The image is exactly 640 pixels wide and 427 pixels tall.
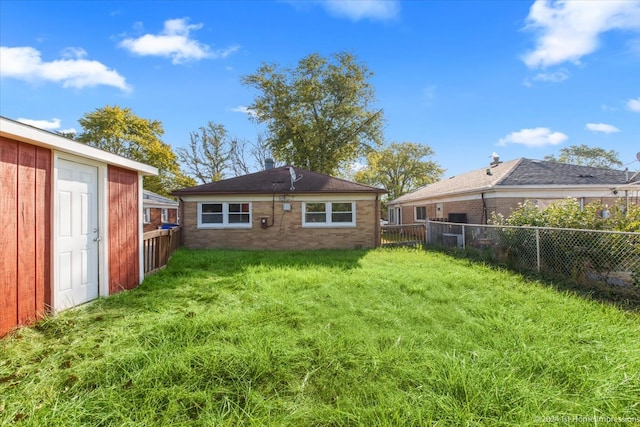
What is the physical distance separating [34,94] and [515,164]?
73.3 ft

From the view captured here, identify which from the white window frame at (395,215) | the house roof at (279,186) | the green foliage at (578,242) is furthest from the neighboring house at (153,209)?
the green foliage at (578,242)

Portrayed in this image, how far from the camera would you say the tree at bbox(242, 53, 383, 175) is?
2430 cm

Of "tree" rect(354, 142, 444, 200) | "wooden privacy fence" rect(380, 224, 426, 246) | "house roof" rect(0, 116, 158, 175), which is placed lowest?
"wooden privacy fence" rect(380, 224, 426, 246)

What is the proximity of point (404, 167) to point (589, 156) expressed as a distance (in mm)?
30024

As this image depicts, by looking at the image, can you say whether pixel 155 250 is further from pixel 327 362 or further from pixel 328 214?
pixel 328 214

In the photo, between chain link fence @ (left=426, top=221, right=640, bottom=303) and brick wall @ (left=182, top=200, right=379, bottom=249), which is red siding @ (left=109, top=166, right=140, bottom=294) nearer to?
brick wall @ (left=182, top=200, right=379, bottom=249)

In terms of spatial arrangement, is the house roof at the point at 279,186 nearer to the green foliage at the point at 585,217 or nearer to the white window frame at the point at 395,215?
the green foliage at the point at 585,217

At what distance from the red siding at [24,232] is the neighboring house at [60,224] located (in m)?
0.01

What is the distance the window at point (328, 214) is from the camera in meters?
12.3

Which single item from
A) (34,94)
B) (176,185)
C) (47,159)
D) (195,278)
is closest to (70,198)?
(47,159)

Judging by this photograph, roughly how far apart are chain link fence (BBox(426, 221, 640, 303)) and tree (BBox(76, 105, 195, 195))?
24816 millimetres

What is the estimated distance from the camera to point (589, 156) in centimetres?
4275

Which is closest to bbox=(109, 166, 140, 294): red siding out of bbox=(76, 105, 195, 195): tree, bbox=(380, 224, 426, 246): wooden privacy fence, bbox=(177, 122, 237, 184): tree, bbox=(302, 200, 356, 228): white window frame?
bbox=(302, 200, 356, 228): white window frame

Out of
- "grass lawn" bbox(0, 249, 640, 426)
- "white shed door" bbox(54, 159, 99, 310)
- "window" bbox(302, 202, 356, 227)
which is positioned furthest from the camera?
"window" bbox(302, 202, 356, 227)
